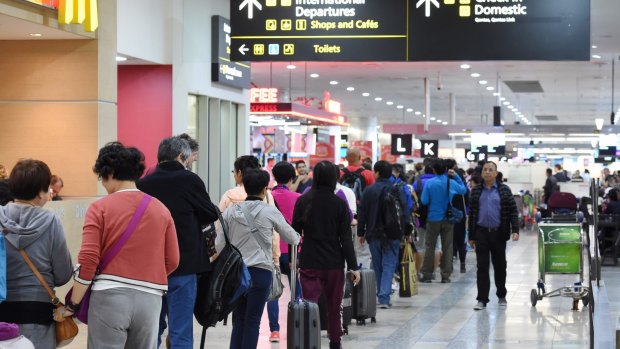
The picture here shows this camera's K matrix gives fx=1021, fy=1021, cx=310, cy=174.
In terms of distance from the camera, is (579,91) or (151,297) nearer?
(151,297)

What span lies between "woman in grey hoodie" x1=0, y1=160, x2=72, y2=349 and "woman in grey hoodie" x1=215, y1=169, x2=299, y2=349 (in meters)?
2.19

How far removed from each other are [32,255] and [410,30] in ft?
24.6

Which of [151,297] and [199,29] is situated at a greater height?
[199,29]

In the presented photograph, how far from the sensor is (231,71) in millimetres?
15195

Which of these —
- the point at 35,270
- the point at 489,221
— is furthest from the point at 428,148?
the point at 35,270

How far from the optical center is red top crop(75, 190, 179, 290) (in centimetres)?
493

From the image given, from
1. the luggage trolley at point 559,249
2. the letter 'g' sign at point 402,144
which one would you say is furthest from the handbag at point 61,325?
the letter 'g' sign at point 402,144

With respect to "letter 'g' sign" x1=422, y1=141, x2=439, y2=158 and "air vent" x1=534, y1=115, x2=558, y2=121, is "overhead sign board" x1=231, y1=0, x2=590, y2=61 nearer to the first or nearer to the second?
"letter 'g' sign" x1=422, y1=141, x2=439, y2=158

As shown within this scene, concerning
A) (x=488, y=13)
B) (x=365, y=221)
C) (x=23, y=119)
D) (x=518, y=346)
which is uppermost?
(x=488, y=13)

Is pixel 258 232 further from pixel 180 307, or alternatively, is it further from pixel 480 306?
pixel 480 306

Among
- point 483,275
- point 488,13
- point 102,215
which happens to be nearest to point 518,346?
point 483,275

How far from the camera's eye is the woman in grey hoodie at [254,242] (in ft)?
23.0

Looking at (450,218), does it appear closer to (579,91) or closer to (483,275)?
(483,275)

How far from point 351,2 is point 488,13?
155cm
